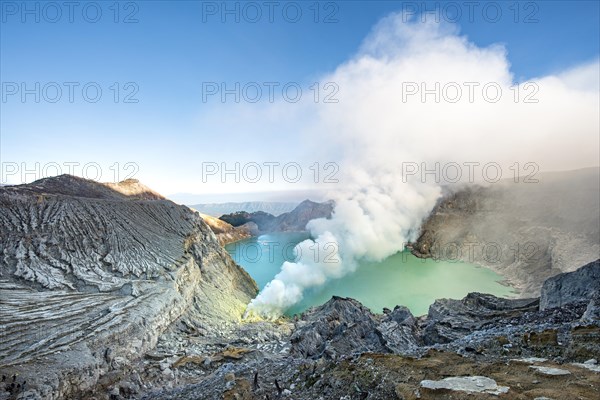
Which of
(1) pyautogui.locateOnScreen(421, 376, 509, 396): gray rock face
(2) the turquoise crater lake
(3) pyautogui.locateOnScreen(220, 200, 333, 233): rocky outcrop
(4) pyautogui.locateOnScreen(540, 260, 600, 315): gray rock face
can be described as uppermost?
(1) pyautogui.locateOnScreen(421, 376, 509, 396): gray rock face

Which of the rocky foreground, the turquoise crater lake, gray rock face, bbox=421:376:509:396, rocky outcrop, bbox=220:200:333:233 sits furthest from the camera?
rocky outcrop, bbox=220:200:333:233

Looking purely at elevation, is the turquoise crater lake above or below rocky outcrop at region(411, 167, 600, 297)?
below

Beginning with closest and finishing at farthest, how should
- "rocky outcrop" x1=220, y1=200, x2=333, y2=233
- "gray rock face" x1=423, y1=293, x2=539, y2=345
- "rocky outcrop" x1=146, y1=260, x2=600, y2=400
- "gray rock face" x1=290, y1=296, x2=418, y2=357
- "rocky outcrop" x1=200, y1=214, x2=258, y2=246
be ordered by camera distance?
"rocky outcrop" x1=146, y1=260, x2=600, y2=400
"gray rock face" x1=290, y1=296, x2=418, y2=357
"gray rock face" x1=423, y1=293, x2=539, y2=345
"rocky outcrop" x1=200, y1=214, x2=258, y2=246
"rocky outcrop" x1=220, y1=200, x2=333, y2=233

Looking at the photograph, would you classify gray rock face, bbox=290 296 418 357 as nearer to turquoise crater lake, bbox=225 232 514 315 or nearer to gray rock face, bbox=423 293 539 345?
gray rock face, bbox=423 293 539 345

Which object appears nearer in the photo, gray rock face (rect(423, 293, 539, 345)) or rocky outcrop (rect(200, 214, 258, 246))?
gray rock face (rect(423, 293, 539, 345))

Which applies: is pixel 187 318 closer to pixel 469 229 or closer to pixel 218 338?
pixel 218 338

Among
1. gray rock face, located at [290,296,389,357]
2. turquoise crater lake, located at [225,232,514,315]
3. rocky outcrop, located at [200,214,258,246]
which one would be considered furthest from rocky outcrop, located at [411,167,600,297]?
rocky outcrop, located at [200,214,258,246]

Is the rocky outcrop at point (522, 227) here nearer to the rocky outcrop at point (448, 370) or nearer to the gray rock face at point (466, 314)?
the gray rock face at point (466, 314)
